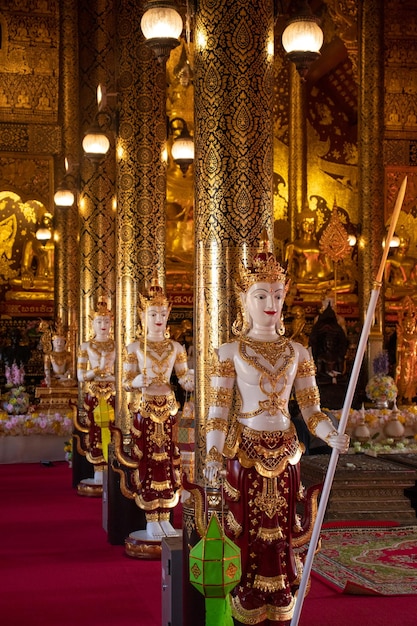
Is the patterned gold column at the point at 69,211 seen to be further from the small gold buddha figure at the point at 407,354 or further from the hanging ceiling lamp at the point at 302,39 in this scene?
the hanging ceiling lamp at the point at 302,39

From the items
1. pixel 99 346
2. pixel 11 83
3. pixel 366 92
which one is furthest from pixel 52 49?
pixel 99 346

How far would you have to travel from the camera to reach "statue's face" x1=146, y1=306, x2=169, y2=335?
7.76 metres

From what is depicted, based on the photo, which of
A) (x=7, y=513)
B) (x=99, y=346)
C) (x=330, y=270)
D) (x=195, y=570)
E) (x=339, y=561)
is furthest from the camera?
(x=330, y=270)

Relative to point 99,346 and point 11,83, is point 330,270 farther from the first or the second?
point 99,346

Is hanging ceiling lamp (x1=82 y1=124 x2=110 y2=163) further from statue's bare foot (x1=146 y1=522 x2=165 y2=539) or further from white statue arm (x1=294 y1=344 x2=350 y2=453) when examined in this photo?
white statue arm (x1=294 y1=344 x2=350 y2=453)

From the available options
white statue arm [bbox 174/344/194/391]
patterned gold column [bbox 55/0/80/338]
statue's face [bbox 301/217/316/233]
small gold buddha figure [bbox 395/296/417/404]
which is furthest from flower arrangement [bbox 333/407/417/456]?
statue's face [bbox 301/217/316/233]

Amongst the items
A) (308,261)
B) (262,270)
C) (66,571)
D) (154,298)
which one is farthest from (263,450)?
(308,261)

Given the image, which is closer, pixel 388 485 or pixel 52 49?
pixel 388 485

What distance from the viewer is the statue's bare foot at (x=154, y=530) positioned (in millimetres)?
7676

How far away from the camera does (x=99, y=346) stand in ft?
35.5

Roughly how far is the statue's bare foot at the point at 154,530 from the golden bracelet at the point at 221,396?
3.18 meters

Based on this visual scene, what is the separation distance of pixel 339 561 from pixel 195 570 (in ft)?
11.3

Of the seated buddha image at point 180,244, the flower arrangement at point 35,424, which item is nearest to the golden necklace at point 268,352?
the flower arrangement at point 35,424

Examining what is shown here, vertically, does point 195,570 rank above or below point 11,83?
below
